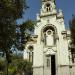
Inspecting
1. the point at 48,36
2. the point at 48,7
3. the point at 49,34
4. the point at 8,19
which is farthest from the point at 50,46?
the point at 8,19

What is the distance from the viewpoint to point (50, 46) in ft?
139

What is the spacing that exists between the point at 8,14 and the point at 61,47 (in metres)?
26.0

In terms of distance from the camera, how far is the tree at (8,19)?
16.2m

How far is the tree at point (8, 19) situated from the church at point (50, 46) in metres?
22.7

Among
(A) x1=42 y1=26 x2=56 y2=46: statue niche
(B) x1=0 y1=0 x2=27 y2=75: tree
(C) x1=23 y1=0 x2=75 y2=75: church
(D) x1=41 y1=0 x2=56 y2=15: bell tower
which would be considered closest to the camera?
(B) x1=0 y1=0 x2=27 y2=75: tree

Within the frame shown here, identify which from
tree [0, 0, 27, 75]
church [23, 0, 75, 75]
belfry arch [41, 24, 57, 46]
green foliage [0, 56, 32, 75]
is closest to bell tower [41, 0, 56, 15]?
church [23, 0, 75, 75]

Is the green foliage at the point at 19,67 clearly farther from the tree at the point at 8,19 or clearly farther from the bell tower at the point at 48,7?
the tree at the point at 8,19

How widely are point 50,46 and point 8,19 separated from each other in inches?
1021

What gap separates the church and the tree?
22.7 m

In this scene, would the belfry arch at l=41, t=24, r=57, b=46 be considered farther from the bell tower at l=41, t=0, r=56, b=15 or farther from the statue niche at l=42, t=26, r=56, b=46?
the bell tower at l=41, t=0, r=56, b=15

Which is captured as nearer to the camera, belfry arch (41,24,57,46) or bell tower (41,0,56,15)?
belfry arch (41,24,57,46)

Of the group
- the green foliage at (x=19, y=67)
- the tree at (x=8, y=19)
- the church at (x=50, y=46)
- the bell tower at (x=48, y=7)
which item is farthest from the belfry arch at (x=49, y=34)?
the tree at (x=8, y=19)

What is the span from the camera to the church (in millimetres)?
40750

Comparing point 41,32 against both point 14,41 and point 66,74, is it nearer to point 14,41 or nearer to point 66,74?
point 66,74
